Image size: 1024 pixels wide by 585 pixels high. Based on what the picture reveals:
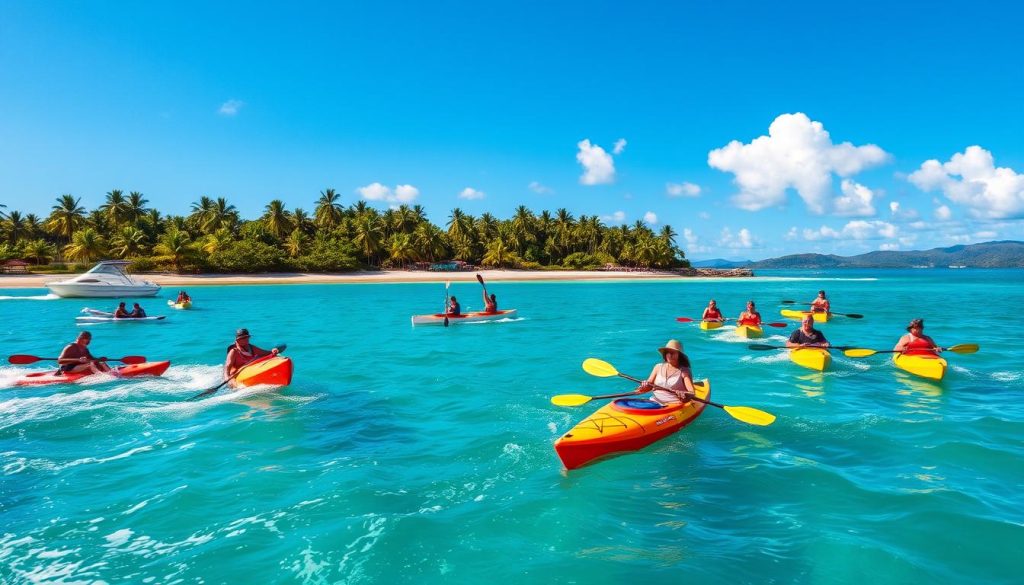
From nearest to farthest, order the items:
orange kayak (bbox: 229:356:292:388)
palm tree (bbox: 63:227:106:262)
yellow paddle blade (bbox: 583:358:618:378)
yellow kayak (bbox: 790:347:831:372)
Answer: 1. yellow paddle blade (bbox: 583:358:618:378)
2. orange kayak (bbox: 229:356:292:388)
3. yellow kayak (bbox: 790:347:831:372)
4. palm tree (bbox: 63:227:106:262)

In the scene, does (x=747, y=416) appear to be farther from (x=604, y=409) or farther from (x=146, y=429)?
(x=146, y=429)

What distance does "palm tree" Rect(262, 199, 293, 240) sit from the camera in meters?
85.2

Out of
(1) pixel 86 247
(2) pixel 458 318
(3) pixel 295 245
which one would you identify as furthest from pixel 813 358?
(1) pixel 86 247

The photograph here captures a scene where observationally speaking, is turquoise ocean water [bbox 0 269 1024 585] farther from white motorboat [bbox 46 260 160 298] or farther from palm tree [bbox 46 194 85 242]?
palm tree [bbox 46 194 85 242]

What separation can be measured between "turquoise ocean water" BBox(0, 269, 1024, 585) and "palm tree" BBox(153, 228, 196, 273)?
195 feet

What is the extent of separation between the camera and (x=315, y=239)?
84688 millimetres

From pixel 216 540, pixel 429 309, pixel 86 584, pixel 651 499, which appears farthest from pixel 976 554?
pixel 429 309

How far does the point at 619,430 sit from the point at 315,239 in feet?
274

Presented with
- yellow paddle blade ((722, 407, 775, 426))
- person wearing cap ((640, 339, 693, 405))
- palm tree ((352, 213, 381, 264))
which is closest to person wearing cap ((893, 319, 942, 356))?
yellow paddle blade ((722, 407, 775, 426))

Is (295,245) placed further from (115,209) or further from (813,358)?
(813,358)

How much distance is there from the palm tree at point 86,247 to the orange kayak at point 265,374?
72.2m

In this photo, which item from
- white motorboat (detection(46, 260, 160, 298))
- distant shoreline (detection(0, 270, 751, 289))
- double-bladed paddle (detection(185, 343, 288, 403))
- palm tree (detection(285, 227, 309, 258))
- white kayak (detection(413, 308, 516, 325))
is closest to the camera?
double-bladed paddle (detection(185, 343, 288, 403))

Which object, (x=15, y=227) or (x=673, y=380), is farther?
(x=15, y=227)

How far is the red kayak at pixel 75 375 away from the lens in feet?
42.8
